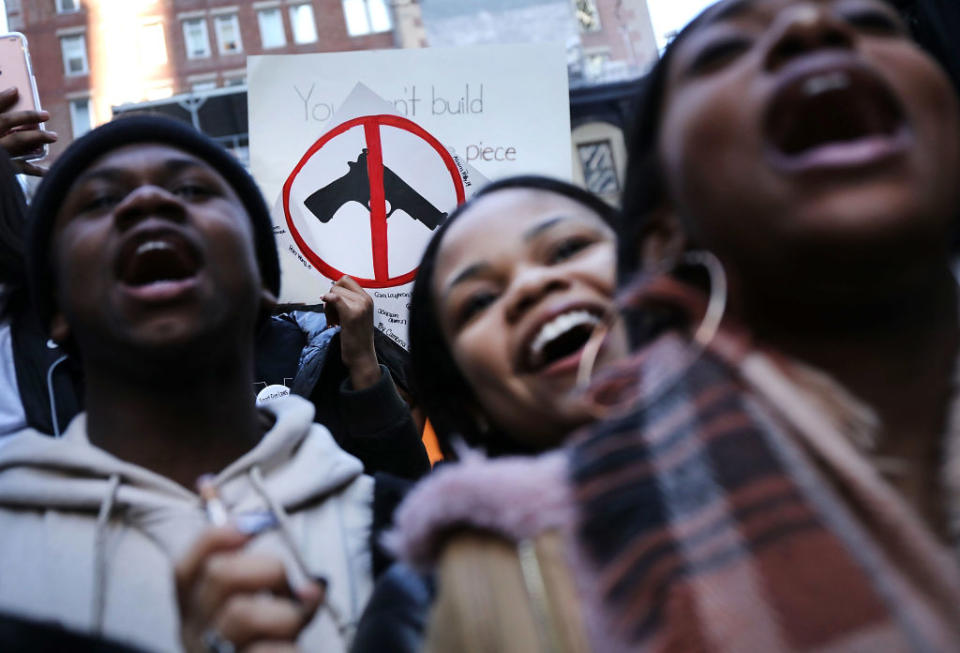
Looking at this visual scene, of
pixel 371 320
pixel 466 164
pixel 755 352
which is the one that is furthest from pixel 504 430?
pixel 466 164

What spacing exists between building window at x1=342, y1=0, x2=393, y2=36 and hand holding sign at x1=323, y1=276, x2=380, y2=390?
2524 cm

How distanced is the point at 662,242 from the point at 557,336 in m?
0.30

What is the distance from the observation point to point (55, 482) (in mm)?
1244

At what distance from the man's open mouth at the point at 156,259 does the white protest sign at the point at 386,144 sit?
1.32m

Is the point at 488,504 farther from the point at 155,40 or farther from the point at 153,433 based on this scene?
the point at 155,40

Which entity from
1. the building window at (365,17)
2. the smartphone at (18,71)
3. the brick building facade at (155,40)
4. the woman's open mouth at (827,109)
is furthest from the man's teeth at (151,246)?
the building window at (365,17)

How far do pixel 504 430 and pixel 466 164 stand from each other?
1.67 metres

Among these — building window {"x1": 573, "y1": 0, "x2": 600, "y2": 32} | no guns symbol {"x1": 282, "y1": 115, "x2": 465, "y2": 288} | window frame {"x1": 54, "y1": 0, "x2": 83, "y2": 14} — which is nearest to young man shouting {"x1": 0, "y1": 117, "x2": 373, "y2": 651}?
no guns symbol {"x1": 282, "y1": 115, "x2": 465, "y2": 288}

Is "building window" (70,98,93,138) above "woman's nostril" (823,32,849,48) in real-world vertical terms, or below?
above

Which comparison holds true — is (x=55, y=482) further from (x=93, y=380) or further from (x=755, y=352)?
(x=755, y=352)

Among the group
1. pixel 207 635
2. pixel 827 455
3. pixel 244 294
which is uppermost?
pixel 244 294

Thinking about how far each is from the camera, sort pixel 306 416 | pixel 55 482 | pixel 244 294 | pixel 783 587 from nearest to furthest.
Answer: pixel 783 587, pixel 55 482, pixel 244 294, pixel 306 416

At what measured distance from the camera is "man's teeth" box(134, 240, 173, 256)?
4.33 ft

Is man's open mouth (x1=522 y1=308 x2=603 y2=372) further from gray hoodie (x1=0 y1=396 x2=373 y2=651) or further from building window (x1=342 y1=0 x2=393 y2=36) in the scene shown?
building window (x1=342 y1=0 x2=393 y2=36)
